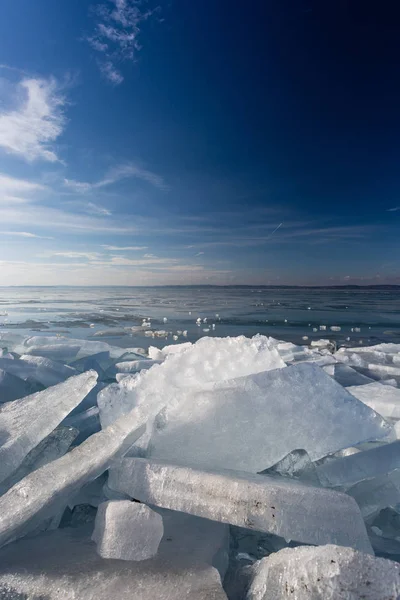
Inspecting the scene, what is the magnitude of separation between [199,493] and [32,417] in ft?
2.59

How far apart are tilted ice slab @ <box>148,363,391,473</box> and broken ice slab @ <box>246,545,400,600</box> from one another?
0.46 meters

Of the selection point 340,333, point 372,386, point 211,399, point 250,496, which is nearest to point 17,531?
point 250,496

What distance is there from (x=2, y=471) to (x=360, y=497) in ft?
3.83

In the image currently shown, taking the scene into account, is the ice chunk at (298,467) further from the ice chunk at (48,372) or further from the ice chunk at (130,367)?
the ice chunk at (130,367)

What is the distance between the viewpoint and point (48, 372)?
2.68 meters

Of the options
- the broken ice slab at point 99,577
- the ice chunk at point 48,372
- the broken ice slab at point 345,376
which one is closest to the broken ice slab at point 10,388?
the ice chunk at point 48,372

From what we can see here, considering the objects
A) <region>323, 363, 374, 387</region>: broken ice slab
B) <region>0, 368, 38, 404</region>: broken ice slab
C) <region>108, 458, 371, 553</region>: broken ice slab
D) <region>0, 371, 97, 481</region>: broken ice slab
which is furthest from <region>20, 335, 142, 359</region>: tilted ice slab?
<region>108, 458, 371, 553</region>: broken ice slab

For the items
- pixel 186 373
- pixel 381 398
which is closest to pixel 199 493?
pixel 186 373

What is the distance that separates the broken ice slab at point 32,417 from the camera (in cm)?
123

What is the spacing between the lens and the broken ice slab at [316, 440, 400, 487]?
125cm

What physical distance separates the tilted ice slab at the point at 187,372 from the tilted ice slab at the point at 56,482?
275 mm

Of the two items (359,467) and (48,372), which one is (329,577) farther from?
(48,372)

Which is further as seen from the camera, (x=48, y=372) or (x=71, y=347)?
(x=71, y=347)

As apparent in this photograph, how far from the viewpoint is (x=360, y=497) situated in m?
1.23
